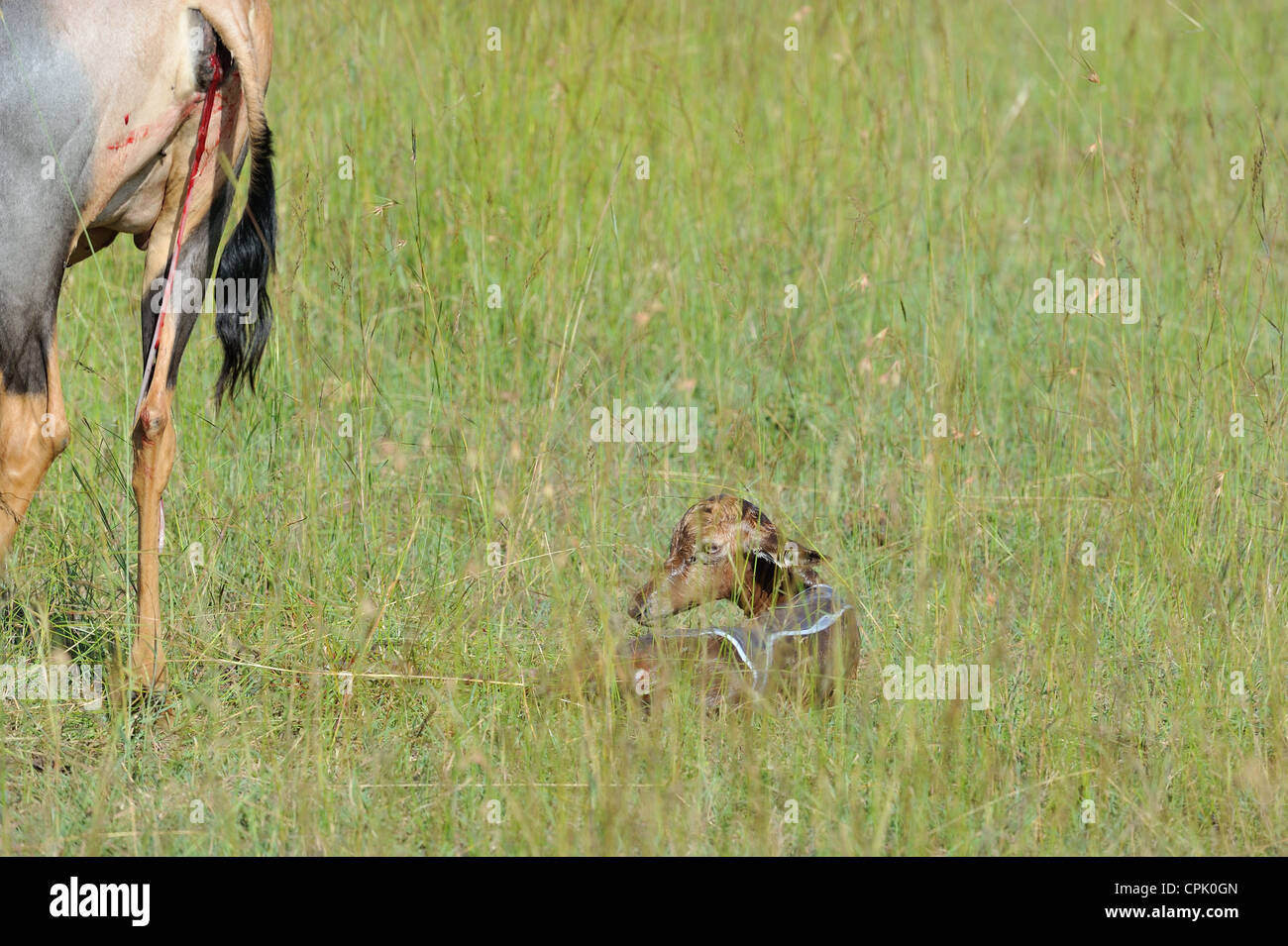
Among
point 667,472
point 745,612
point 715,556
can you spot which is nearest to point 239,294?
point 667,472

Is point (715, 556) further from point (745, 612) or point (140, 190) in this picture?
point (140, 190)

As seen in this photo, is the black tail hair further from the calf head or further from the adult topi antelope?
the calf head

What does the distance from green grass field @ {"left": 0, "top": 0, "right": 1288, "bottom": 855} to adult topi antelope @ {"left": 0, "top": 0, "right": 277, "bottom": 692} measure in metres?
0.20

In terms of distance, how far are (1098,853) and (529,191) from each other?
10.2 feet

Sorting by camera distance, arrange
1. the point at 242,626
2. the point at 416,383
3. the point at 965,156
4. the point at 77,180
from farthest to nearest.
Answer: the point at 965,156 < the point at 416,383 < the point at 242,626 < the point at 77,180

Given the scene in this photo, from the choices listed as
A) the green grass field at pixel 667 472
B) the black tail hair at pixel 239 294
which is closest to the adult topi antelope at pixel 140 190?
the black tail hair at pixel 239 294

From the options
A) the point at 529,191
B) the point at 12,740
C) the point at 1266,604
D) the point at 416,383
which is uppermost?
the point at 529,191

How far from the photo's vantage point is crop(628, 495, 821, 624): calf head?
3.31 metres

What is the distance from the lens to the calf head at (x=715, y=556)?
3309 millimetres

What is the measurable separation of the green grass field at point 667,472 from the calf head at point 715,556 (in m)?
0.13

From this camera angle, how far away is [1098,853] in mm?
2734

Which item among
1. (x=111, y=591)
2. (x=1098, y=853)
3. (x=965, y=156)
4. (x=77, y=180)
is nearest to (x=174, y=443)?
(x=111, y=591)

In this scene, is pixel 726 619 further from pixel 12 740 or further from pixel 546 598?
Result: pixel 12 740

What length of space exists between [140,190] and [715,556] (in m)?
1.52
